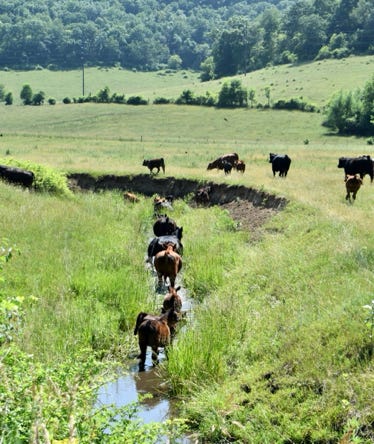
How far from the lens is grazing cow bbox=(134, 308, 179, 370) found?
1002 cm

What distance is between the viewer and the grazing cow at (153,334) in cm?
1002

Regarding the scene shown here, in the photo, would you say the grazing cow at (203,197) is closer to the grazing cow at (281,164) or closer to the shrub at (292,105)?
the grazing cow at (281,164)

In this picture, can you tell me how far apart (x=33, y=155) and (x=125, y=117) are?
4415cm

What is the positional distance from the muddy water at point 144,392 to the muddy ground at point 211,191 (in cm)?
1092

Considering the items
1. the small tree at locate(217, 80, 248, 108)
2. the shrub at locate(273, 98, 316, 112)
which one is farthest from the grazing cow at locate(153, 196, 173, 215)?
the small tree at locate(217, 80, 248, 108)

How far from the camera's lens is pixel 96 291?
501 inches

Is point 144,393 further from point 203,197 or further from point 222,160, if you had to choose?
point 222,160

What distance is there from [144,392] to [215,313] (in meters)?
2.47

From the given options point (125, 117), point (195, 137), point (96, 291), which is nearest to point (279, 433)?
point (96, 291)

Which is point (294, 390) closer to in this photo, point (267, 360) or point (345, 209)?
point (267, 360)

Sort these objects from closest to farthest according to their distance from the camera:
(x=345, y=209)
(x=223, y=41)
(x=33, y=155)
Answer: (x=345, y=209)
(x=33, y=155)
(x=223, y=41)

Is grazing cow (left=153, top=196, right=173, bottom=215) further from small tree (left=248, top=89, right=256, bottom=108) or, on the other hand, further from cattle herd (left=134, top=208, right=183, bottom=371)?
small tree (left=248, top=89, right=256, bottom=108)

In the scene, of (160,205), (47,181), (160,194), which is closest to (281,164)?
(160,194)

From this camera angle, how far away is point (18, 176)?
85.9 ft
